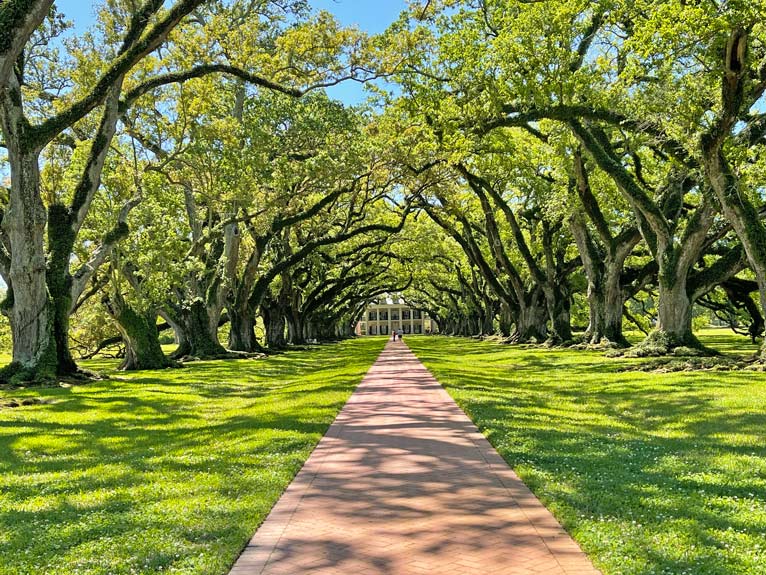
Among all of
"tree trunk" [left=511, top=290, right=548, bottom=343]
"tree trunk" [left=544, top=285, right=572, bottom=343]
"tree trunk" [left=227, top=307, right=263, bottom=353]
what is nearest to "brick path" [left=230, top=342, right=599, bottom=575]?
"tree trunk" [left=227, top=307, right=263, bottom=353]

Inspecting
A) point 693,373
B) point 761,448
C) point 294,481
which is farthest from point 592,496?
point 693,373

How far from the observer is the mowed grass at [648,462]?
448cm

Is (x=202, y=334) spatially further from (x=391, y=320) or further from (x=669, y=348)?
(x=391, y=320)

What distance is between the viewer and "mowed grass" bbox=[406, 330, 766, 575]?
4.48 m

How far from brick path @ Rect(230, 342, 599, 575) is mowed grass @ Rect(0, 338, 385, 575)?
28 centimetres

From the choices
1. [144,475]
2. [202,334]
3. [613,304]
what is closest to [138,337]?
[202,334]

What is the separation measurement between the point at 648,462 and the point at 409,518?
3237 mm

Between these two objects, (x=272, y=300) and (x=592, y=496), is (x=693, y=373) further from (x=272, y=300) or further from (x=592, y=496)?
(x=272, y=300)

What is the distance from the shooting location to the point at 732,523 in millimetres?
4973

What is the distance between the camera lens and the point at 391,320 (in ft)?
510

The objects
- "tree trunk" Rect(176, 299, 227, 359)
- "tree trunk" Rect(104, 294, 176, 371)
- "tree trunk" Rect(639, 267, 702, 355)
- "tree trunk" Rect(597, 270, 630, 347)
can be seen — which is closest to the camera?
"tree trunk" Rect(639, 267, 702, 355)

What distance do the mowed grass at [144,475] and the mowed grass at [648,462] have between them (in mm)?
2545

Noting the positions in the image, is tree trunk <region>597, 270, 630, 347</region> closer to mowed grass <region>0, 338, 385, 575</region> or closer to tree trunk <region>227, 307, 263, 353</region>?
mowed grass <region>0, 338, 385, 575</region>

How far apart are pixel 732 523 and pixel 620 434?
165 inches
